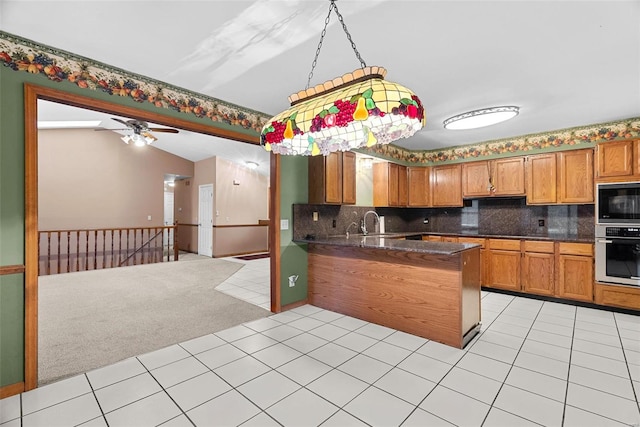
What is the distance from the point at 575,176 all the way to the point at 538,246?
1.13m

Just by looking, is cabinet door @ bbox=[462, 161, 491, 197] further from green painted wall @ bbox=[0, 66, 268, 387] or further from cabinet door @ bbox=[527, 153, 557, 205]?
green painted wall @ bbox=[0, 66, 268, 387]

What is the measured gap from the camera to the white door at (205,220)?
27.3 ft

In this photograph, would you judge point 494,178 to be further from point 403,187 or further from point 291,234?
point 291,234

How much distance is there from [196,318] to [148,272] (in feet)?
11.0

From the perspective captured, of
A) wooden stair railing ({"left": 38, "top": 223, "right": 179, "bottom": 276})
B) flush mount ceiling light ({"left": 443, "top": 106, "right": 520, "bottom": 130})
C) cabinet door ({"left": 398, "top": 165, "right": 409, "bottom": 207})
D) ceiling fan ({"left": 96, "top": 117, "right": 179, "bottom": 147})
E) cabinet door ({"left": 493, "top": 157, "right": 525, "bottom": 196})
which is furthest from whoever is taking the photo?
wooden stair railing ({"left": 38, "top": 223, "right": 179, "bottom": 276})

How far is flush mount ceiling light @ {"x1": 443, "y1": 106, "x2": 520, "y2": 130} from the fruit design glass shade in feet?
6.65

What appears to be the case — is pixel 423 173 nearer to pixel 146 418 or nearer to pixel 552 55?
pixel 552 55

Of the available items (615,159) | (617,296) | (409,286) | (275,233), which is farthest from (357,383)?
(615,159)

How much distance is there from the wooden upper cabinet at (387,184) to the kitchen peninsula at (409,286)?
197 cm

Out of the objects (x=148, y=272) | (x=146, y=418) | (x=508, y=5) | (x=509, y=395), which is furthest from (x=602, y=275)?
(x=148, y=272)

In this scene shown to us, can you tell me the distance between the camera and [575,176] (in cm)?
421

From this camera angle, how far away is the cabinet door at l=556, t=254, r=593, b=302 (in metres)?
3.86

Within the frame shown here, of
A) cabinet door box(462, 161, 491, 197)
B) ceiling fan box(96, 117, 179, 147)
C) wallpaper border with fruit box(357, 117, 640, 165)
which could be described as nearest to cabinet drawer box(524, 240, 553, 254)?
cabinet door box(462, 161, 491, 197)

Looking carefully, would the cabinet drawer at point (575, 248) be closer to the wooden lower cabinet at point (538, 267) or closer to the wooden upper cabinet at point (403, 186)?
the wooden lower cabinet at point (538, 267)
